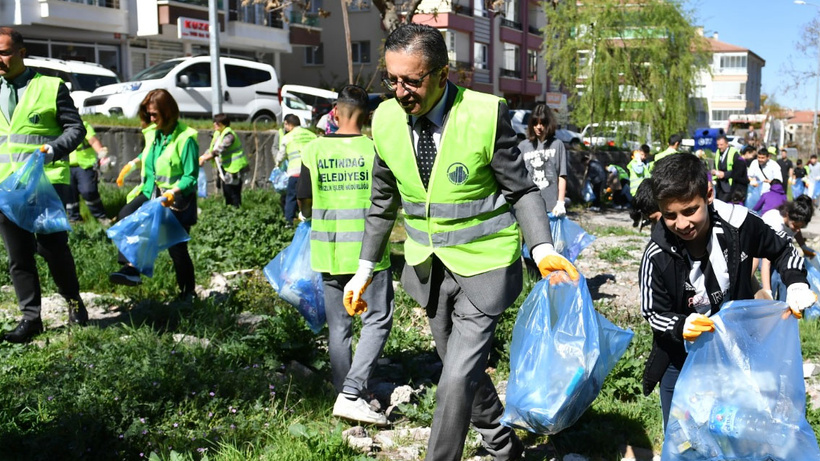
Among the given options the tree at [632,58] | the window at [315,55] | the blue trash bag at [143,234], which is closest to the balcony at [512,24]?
the window at [315,55]

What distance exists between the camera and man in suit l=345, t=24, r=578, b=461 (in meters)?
3.13

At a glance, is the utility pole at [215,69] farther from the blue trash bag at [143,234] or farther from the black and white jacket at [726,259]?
the black and white jacket at [726,259]

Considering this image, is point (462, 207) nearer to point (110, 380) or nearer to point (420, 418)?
point (420, 418)

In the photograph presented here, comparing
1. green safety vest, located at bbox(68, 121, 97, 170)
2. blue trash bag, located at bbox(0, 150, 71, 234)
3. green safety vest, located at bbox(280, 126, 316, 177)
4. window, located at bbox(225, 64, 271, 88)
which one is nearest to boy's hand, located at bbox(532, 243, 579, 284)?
blue trash bag, located at bbox(0, 150, 71, 234)

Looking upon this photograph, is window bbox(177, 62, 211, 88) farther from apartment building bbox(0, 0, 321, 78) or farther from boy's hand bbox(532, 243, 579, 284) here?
boy's hand bbox(532, 243, 579, 284)

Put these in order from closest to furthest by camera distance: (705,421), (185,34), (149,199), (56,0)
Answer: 1. (705,421)
2. (149,199)
3. (56,0)
4. (185,34)

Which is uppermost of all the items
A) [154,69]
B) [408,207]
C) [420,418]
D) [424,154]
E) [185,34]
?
[185,34]

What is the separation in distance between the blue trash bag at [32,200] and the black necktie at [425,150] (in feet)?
9.76

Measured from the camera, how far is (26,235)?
17.4 feet

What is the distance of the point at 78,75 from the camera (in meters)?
20.0

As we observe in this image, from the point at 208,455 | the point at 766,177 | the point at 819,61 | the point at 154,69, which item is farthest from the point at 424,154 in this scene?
the point at 819,61

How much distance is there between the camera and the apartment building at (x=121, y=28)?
26.0m

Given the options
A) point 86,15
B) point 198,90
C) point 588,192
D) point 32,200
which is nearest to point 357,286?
point 32,200

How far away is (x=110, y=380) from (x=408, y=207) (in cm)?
187
